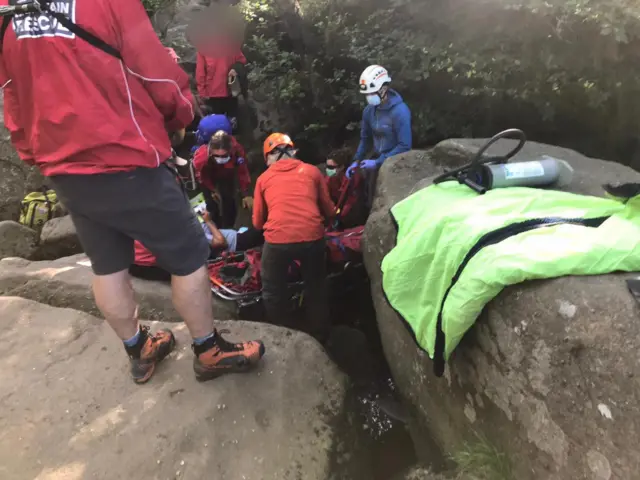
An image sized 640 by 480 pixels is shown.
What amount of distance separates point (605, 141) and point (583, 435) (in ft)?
15.5

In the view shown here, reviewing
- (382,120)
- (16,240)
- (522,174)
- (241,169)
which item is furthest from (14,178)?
(522,174)

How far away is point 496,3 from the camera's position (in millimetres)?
5207

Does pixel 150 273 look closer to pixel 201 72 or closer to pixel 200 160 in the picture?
pixel 200 160

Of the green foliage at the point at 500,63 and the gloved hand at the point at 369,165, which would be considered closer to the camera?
the green foliage at the point at 500,63

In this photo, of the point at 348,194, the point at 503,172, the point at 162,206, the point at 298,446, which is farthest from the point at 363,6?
the point at 298,446

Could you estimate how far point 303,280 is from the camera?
459cm

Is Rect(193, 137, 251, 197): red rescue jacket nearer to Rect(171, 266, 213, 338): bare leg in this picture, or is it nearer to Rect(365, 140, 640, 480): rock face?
Rect(171, 266, 213, 338): bare leg

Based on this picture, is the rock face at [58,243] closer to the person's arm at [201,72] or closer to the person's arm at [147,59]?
the person's arm at [201,72]

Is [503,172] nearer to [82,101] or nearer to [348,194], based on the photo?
[82,101]

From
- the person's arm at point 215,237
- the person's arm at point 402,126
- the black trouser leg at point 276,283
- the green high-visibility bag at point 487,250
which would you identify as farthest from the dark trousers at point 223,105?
the green high-visibility bag at point 487,250

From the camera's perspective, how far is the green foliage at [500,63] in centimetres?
479

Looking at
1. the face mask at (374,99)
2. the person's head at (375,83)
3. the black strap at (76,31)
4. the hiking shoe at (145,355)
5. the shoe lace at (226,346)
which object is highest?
the black strap at (76,31)

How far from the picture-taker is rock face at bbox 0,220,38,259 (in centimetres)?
630

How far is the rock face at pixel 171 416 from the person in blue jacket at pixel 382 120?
105 inches
